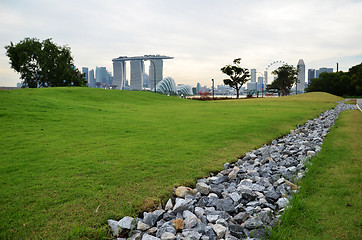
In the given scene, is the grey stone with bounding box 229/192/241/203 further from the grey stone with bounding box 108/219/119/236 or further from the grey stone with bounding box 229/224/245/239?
the grey stone with bounding box 108/219/119/236

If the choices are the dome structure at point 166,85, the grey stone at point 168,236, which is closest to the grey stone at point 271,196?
the grey stone at point 168,236

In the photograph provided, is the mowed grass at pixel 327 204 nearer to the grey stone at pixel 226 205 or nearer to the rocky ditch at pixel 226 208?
the rocky ditch at pixel 226 208

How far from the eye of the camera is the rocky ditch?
3.18 meters

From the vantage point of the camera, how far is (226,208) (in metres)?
3.83

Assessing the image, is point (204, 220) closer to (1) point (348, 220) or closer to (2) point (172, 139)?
(1) point (348, 220)

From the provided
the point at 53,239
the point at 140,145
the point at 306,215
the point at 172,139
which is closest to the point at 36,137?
the point at 140,145

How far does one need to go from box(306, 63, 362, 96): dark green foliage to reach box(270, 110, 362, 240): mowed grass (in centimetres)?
8361

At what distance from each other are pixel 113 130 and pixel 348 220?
8165 mm

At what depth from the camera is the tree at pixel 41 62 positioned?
4809cm

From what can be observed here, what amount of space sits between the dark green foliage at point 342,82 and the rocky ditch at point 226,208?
85.1 metres

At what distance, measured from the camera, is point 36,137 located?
7.49 metres

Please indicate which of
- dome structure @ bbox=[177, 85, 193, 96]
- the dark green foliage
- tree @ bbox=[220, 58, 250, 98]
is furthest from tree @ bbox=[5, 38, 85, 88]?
the dark green foliage

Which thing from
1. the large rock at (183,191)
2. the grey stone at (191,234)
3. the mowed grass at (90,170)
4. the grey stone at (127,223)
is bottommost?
the grey stone at (191,234)

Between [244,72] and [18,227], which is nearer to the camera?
[18,227]
